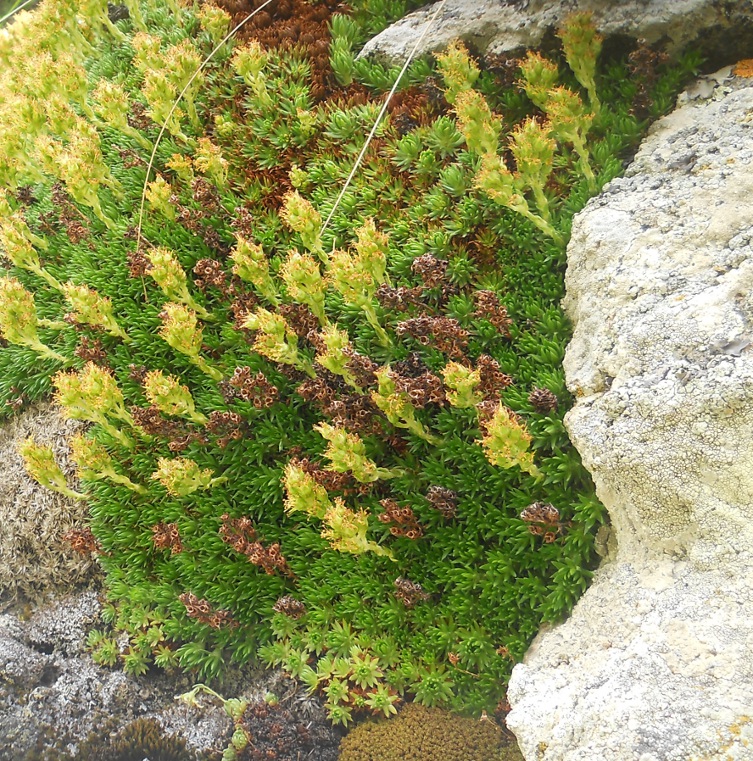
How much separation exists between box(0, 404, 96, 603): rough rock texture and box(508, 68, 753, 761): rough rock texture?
2.66 m

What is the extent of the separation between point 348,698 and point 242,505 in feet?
3.73

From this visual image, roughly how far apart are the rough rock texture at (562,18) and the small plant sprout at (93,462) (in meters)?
2.95

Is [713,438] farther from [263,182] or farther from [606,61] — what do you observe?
[263,182]

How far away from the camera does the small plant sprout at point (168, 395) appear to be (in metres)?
3.54

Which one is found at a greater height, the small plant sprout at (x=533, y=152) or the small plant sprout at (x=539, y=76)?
the small plant sprout at (x=539, y=76)

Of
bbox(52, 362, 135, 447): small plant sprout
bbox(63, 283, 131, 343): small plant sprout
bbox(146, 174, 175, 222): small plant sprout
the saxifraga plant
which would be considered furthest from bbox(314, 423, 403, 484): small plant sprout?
bbox(146, 174, 175, 222): small plant sprout

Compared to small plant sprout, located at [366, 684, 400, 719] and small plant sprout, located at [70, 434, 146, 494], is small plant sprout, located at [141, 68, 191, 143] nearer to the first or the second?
small plant sprout, located at [70, 434, 146, 494]

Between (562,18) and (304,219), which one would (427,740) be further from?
(562,18)

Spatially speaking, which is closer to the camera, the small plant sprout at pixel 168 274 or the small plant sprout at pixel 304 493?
the small plant sprout at pixel 304 493

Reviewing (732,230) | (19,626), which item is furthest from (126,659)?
(732,230)

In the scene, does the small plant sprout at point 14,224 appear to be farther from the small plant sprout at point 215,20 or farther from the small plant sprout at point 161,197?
the small plant sprout at point 215,20

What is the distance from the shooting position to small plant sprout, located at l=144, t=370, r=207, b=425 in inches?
139

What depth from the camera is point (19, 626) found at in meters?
3.82

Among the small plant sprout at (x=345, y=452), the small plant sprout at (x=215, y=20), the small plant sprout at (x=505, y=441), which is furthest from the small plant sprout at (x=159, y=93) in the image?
the small plant sprout at (x=505, y=441)
